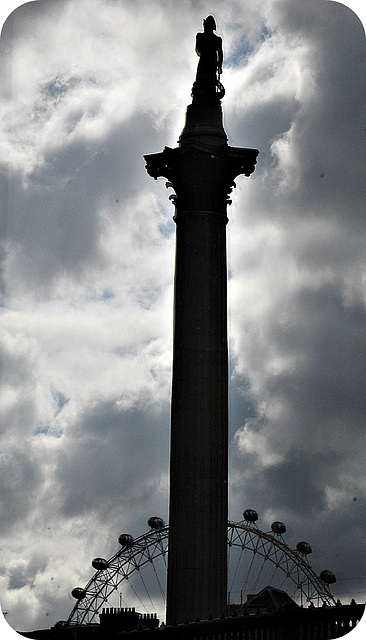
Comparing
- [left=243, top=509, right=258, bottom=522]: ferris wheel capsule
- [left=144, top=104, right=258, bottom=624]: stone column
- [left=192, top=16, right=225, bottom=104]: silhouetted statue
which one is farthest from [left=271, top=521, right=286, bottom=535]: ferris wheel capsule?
[left=192, top=16, right=225, bottom=104]: silhouetted statue

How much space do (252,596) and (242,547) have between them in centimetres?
451

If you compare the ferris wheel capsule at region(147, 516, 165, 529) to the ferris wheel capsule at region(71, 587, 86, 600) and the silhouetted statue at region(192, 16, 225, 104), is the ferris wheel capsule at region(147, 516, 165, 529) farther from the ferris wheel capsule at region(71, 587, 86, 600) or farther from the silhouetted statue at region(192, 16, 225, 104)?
the silhouetted statue at region(192, 16, 225, 104)

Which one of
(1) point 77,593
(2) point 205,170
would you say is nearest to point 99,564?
(1) point 77,593

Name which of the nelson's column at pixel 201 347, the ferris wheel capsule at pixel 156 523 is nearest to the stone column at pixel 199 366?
the nelson's column at pixel 201 347

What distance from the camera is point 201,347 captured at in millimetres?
31031

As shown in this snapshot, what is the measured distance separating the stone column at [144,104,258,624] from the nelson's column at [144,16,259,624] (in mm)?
31

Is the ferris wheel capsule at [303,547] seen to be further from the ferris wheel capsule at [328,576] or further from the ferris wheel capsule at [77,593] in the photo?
the ferris wheel capsule at [77,593]

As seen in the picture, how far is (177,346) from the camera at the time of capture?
31391 mm

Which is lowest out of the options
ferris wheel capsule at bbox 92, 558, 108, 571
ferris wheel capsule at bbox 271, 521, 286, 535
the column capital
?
ferris wheel capsule at bbox 92, 558, 108, 571

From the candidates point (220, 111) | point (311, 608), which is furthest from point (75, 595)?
point (311, 608)

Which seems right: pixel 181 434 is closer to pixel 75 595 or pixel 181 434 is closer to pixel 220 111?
pixel 220 111

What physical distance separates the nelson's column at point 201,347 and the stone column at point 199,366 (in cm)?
3

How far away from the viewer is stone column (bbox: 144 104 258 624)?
1131 inches

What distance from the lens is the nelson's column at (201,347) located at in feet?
94.3
